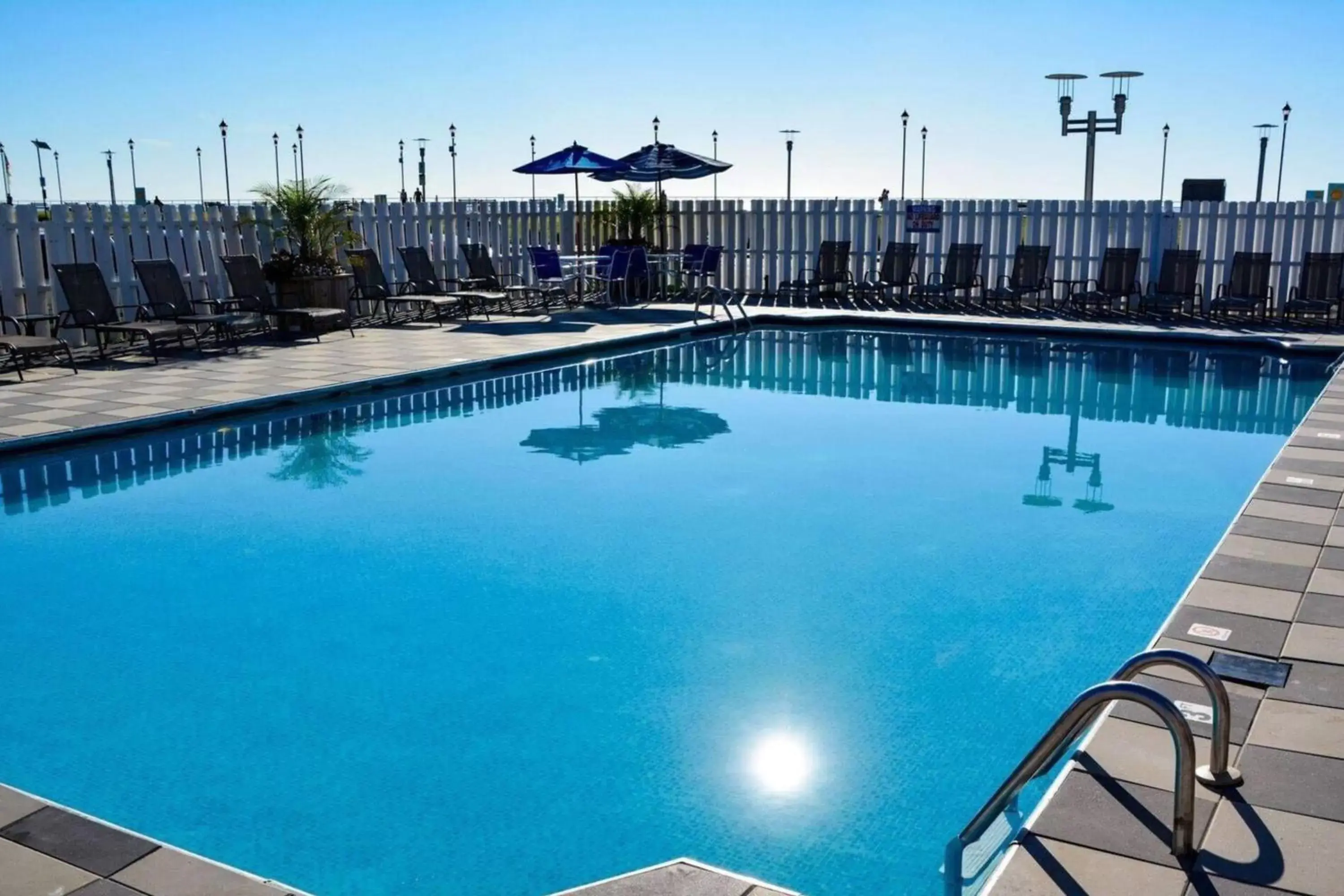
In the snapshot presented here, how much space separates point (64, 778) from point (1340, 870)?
11.2ft

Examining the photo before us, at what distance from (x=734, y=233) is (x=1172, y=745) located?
14972mm

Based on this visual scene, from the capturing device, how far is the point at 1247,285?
543 inches

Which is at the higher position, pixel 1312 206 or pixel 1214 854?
pixel 1312 206

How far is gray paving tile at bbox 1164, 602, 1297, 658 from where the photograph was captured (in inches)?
154

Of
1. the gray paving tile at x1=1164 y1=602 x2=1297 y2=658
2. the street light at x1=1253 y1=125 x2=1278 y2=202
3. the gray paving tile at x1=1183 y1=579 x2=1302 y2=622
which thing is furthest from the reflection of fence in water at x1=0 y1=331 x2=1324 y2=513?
the street light at x1=1253 y1=125 x2=1278 y2=202

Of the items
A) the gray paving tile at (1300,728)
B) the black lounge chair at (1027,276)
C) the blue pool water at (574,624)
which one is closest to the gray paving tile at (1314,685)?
the gray paving tile at (1300,728)

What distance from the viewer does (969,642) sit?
4598 millimetres

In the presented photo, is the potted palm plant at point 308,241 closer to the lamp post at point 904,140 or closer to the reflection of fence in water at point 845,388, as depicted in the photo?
the reflection of fence in water at point 845,388

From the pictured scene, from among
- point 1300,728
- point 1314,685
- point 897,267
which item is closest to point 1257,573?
point 1314,685

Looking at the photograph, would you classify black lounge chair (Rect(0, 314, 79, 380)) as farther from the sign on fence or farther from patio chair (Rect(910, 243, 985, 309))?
the sign on fence

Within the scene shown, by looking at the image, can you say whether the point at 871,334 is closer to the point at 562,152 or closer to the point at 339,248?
the point at 562,152

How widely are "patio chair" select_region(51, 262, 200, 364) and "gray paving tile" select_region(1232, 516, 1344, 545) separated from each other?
9045 millimetres

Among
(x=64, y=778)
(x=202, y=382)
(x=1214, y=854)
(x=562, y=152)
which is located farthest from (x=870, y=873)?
(x=562, y=152)

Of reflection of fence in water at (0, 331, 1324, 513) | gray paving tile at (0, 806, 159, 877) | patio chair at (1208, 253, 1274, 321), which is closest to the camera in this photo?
gray paving tile at (0, 806, 159, 877)
